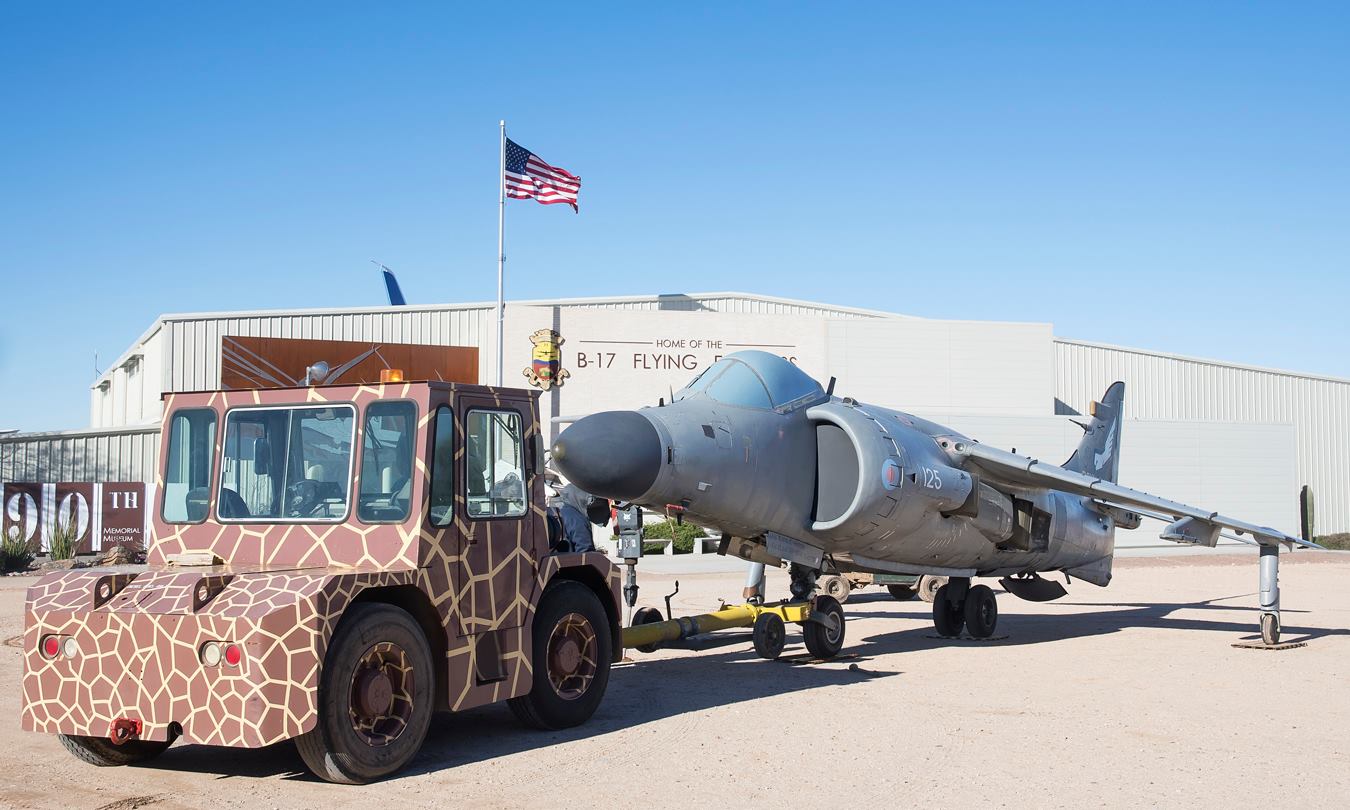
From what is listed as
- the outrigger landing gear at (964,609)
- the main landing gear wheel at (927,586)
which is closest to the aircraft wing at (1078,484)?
the outrigger landing gear at (964,609)

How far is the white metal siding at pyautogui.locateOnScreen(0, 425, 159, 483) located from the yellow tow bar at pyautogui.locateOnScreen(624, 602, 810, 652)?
Result: 27.9 metres

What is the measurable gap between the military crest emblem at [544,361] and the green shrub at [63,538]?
44.7ft

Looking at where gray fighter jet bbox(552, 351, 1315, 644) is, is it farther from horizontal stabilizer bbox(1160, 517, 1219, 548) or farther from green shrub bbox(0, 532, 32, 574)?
green shrub bbox(0, 532, 32, 574)

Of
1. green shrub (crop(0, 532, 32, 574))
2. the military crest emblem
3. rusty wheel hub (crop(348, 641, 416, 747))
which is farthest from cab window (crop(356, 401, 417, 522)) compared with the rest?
the military crest emblem

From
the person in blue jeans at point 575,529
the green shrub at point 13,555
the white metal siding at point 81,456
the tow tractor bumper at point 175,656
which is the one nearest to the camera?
the tow tractor bumper at point 175,656

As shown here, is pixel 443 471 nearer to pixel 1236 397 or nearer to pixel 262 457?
pixel 262 457

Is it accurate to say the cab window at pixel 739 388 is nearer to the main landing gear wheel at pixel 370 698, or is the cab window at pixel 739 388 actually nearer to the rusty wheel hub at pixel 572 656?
the rusty wheel hub at pixel 572 656

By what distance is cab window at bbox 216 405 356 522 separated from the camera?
7590 mm

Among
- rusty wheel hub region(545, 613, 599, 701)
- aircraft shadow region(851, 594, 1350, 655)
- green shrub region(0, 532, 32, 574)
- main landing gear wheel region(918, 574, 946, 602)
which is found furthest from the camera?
green shrub region(0, 532, 32, 574)

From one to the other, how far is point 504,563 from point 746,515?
392 cm

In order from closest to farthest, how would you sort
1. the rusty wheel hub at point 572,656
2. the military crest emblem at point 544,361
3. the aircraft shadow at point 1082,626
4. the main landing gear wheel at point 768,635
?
1. the rusty wheel hub at point 572,656
2. the main landing gear wheel at point 768,635
3. the aircraft shadow at point 1082,626
4. the military crest emblem at point 544,361

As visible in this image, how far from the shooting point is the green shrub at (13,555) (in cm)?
2833

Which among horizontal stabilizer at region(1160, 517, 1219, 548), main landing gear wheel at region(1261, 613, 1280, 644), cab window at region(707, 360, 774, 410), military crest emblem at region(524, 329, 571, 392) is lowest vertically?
main landing gear wheel at region(1261, 613, 1280, 644)

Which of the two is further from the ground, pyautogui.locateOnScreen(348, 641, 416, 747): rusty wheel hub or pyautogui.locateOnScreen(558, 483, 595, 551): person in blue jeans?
pyautogui.locateOnScreen(558, 483, 595, 551): person in blue jeans
